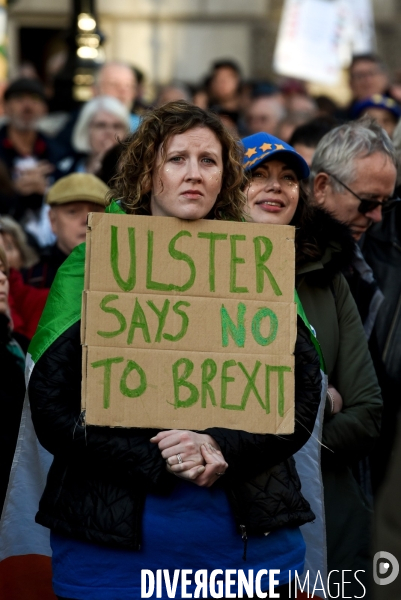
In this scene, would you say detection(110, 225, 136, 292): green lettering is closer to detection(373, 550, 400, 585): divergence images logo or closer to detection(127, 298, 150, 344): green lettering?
detection(127, 298, 150, 344): green lettering

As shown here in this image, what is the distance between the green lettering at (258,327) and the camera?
10.5ft

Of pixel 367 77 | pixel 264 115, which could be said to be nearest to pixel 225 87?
pixel 367 77

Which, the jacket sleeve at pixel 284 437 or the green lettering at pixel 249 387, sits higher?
the green lettering at pixel 249 387

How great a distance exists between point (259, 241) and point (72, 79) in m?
7.26

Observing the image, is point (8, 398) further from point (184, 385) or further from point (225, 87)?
point (225, 87)

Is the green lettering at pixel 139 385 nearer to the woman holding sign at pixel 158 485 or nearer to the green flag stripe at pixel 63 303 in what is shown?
the woman holding sign at pixel 158 485

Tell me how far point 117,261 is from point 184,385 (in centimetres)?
38

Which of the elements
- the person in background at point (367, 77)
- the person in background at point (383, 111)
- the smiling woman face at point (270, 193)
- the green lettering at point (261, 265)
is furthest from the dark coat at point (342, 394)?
the person in background at point (367, 77)

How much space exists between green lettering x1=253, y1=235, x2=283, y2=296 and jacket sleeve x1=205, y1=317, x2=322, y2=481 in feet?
0.67

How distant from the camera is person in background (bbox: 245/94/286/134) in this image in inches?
346

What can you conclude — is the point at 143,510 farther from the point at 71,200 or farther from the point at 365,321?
the point at 71,200

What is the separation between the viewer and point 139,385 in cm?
314

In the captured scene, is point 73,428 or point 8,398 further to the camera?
point 8,398

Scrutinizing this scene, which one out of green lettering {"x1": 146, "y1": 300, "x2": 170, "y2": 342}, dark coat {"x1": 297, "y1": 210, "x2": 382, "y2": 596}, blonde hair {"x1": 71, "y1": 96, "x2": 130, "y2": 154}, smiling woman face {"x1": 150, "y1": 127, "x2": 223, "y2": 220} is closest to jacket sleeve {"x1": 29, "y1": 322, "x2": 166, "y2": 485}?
green lettering {"x1": 146, "y1": 300, "x2": 170, "y2": 342}
